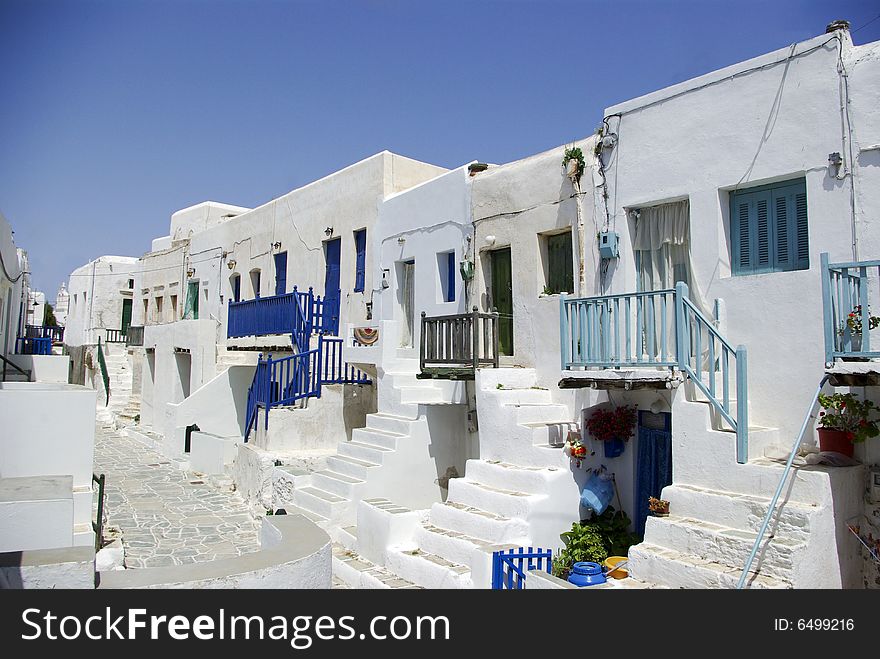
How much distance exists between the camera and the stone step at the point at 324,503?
1030cm

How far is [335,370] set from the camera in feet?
49.5

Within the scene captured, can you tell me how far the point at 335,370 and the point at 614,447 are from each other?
7660mm

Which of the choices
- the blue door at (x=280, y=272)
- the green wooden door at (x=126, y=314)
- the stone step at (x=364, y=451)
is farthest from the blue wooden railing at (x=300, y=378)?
the green wooden door at (x=126, y=314)

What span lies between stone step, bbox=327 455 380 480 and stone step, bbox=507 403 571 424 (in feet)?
8.75

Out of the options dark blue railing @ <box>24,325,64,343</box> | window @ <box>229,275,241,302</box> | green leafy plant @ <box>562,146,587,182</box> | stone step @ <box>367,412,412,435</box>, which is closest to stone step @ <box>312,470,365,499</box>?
stone step @ <box>367,412,412,435</box>

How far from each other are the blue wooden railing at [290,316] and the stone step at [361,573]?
6.03 meters

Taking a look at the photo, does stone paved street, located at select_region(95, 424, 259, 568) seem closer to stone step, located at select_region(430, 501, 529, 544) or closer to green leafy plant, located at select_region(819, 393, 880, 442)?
stone step, located at select_region(430, 501, 529, 544)

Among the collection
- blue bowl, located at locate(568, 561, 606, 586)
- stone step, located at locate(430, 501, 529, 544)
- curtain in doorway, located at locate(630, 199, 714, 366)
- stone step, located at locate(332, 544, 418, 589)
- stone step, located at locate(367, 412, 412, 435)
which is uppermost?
curtain in doorway, located at locate(630, 199, 714, 366)

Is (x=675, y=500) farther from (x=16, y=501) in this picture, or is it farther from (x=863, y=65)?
(x=16, y=501)

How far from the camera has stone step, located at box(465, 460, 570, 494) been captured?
852cm
